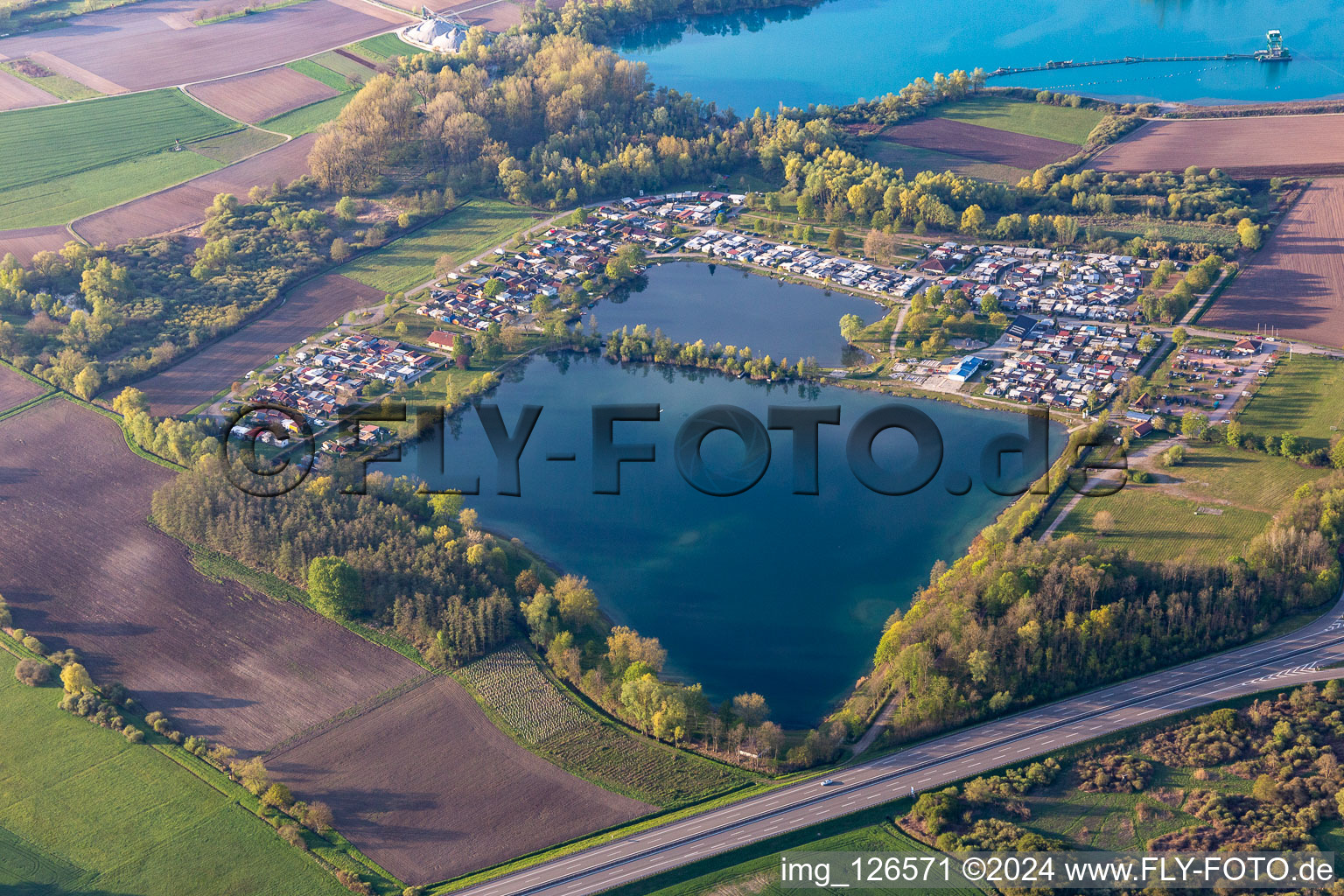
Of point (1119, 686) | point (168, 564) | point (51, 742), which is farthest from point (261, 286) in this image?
point (1119, 686)

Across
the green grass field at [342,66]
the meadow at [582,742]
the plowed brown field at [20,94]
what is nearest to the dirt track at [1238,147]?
the meadow at [582,742]

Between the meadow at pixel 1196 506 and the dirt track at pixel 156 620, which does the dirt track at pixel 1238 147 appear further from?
the dirt track at pixel 156 620

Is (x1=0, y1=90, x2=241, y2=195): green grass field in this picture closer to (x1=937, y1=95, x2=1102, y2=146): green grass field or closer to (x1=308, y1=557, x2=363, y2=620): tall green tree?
(x1=308, y1=557, x2=363, y2=620): tall green tree

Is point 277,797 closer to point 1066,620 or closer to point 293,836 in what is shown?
point 293,836

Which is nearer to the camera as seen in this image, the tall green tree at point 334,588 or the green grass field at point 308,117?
the tall green tree at point 334,588

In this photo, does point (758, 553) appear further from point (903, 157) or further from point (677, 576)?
point (903, 157)

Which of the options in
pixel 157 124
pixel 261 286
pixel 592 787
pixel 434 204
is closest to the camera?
pixel 592 787

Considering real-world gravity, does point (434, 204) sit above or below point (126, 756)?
above
